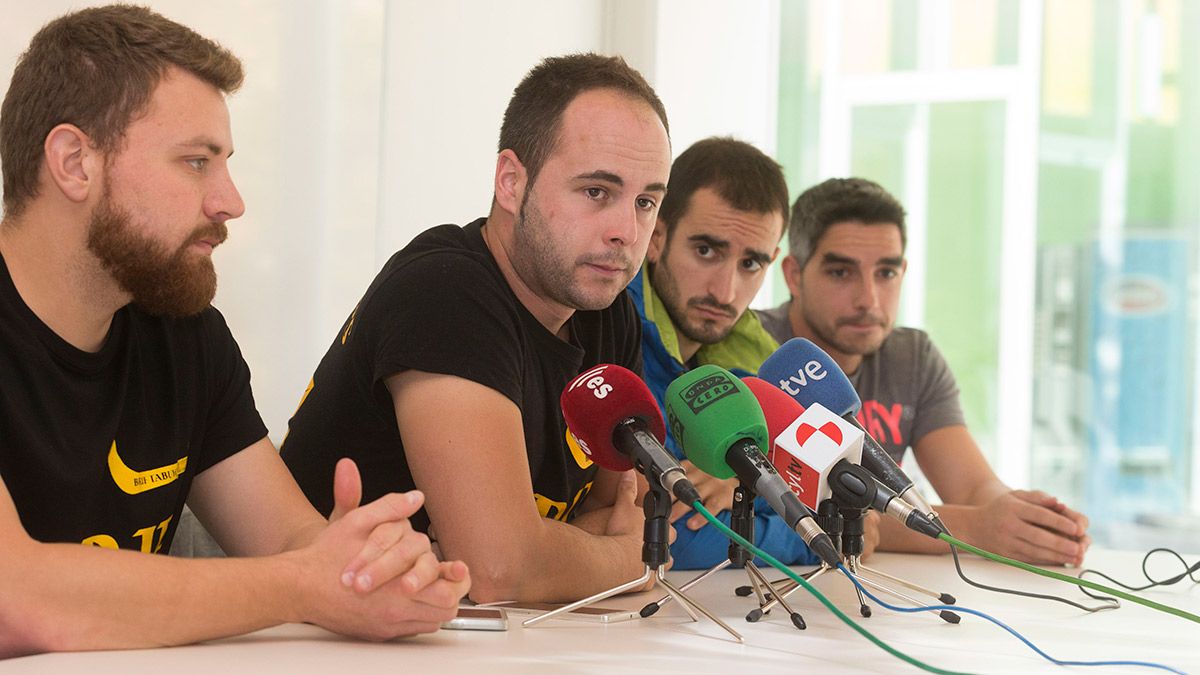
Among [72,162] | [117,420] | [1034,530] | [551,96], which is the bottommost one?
[1034,530]

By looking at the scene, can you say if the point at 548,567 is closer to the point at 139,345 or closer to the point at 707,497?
the point at 707,497

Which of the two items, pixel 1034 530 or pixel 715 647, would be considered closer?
pixel 715 647

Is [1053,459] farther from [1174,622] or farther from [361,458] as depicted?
[361,458]

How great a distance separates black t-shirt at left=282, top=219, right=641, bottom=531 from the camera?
61.1 inches

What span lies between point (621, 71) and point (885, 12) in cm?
402

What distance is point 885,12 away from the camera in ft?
18.0

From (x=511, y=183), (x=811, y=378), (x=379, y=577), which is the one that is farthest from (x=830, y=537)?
(x=511, y=183)

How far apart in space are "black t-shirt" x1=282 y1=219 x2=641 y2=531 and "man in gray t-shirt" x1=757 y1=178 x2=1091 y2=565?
984mm

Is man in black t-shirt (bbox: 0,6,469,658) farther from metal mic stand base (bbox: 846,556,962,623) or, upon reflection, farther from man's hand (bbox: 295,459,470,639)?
metal mic stand base (bbox: 846,556,962,623)

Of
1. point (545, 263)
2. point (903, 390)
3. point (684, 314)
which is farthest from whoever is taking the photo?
point (903, 390)

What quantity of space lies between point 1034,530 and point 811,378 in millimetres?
836

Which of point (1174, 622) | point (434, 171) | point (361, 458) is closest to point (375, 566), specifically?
point (361, 458)

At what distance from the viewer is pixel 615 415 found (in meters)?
1.31

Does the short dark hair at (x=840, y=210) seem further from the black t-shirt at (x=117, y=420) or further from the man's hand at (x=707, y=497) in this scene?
the black t-shirt at (x=117, y=420)
